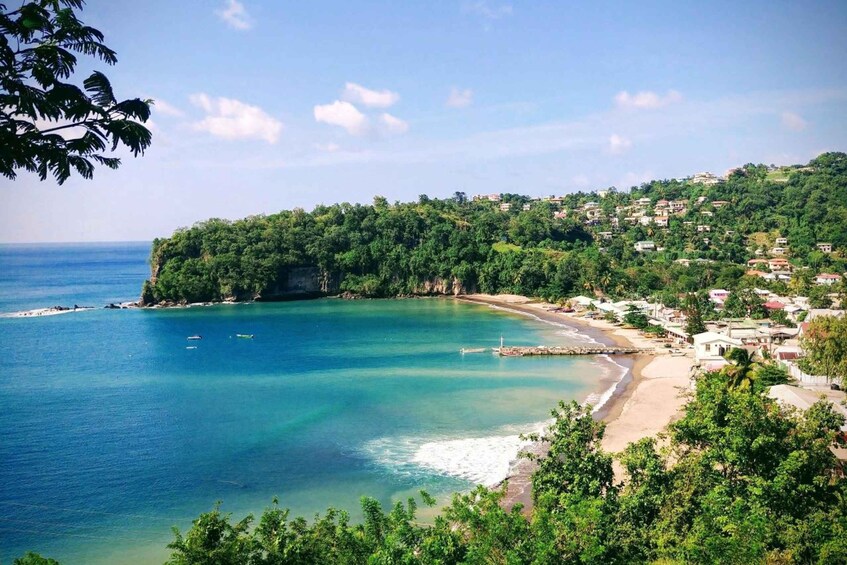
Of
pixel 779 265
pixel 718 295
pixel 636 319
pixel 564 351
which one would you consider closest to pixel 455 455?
pixel 564 351

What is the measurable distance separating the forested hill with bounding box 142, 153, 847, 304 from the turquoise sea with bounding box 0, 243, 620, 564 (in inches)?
809

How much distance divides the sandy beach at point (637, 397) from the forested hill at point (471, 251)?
1841 centimetres

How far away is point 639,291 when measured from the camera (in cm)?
7162

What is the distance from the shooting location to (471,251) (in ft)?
287

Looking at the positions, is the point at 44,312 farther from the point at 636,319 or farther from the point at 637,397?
the point at 637,397

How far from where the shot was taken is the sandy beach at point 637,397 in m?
24.0

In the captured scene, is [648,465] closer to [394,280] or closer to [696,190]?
[394,280]

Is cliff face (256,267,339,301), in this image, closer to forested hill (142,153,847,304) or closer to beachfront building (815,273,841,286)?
forested hill (142,153,847,304)

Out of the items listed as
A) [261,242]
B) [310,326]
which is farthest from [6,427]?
[261,242]

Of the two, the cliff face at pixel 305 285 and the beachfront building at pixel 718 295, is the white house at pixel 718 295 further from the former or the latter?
the cliff face at pixel 305 285

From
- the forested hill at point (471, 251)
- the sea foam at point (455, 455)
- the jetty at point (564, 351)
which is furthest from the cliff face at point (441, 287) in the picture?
the sea foam at point (455, 455)

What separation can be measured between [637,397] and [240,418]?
69.3ft

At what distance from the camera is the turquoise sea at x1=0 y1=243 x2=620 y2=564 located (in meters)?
20.9

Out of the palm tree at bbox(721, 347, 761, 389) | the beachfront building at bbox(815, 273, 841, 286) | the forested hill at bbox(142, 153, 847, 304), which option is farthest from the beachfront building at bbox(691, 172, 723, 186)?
the palm tree at bbox(721, 347, 761, 389)
